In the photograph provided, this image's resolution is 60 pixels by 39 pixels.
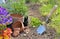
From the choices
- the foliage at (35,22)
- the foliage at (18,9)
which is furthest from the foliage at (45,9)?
the foliage at (18,9)

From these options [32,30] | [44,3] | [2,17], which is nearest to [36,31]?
[32,30]

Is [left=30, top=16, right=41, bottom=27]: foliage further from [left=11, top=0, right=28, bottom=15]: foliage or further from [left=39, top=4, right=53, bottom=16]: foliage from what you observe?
[left=39, top=4, right=53, bottom=16]: foliage

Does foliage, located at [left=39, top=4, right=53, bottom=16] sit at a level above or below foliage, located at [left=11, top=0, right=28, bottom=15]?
below

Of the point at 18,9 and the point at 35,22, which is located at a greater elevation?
the point at 18,9

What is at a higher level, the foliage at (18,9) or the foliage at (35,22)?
the foliage at (18,9)

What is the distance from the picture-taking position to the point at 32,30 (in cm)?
379

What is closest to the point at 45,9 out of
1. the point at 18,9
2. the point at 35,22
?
the point at 35,22

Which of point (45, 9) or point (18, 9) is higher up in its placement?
point (18, 9)

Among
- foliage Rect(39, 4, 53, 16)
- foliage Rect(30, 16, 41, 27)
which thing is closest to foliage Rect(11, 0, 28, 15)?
foliage Rect(30, 16, 41, 27)

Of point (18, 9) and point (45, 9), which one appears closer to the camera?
point (18, 9)

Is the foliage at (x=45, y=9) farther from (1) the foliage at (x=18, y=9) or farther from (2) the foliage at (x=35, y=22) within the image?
(1) the foliage at (x=18, y=9)

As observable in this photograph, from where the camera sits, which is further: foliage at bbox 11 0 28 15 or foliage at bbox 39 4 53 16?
foliage at bbox 39 4 53 16

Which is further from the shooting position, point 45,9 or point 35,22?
point 45,9

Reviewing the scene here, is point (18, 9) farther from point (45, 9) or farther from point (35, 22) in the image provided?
point (45, 9)
